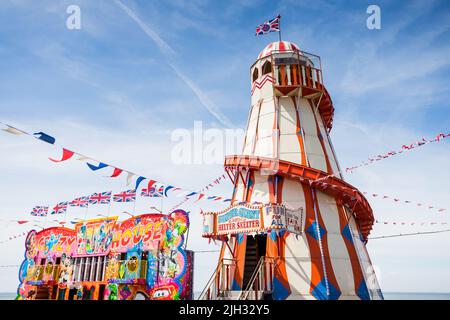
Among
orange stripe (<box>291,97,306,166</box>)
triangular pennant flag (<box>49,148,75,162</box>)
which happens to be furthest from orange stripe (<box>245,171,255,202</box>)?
triangular pennant flag (<box>49,148,75,162</box>)

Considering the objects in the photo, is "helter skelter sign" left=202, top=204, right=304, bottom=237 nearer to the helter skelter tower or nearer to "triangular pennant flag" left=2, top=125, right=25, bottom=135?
the helter skelter tower

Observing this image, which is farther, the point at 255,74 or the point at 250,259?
the point at 255,74

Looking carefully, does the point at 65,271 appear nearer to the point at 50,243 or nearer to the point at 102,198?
the point at 50,243

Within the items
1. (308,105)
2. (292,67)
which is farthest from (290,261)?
(292,67)

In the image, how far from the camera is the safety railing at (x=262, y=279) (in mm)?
17688

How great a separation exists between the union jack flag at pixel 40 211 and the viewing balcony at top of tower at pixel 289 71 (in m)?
24.3

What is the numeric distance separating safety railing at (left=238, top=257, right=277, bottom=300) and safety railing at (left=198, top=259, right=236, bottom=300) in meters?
1.43

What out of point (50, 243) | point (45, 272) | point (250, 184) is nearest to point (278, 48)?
point (250, 184)

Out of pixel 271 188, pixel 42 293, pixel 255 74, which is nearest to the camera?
pixel 271 188

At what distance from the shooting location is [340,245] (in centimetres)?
2002

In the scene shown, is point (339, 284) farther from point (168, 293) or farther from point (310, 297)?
point (168, 293)

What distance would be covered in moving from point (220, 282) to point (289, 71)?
47.8ft

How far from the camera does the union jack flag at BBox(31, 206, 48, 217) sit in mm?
35062

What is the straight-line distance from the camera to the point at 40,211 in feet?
116
